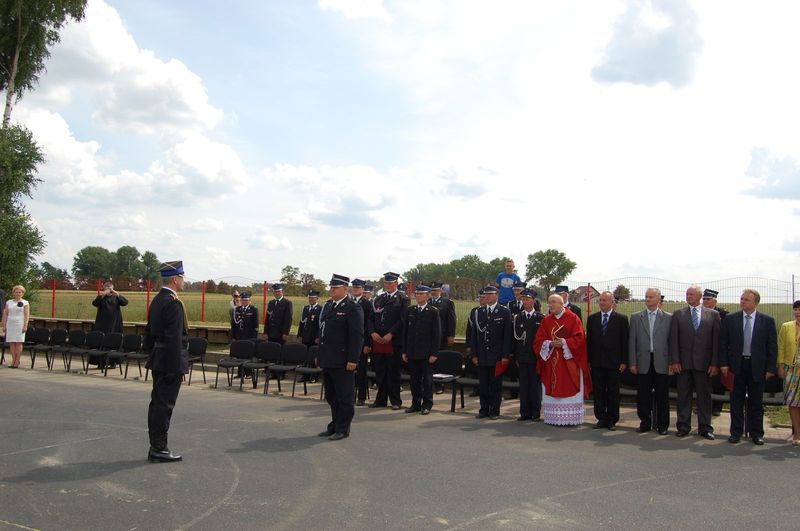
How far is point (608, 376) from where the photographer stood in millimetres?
9383

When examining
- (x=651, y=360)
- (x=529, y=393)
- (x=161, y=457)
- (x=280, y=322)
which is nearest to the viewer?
(x=161, y=457)

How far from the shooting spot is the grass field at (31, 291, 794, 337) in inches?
484

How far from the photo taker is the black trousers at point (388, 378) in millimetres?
10838

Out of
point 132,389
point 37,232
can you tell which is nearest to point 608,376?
point 132,389

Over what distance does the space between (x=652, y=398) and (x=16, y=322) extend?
13810 millimetres

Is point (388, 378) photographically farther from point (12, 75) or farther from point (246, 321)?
point (12, 75)

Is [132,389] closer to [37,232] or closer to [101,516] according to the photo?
[101,516]

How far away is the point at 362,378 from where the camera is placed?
11477mm

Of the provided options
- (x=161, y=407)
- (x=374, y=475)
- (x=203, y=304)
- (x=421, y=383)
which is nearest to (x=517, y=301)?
(x=421, y=383)

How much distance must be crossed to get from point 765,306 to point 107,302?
565 inches

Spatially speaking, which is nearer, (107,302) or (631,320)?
(631,320)

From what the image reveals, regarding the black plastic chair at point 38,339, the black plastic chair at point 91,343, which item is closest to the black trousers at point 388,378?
the black plastic chair at point 91,343

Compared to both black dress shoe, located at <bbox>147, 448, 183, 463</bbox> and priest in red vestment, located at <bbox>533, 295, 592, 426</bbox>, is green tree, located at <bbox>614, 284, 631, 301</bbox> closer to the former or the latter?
priest in red vestment, located at <bbox>533, 295, 592, 426</bbox>

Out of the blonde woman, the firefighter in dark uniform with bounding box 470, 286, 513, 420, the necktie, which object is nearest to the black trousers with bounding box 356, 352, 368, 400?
the firefighter in dark uniform with bounding box 470, 286, 513, 420
